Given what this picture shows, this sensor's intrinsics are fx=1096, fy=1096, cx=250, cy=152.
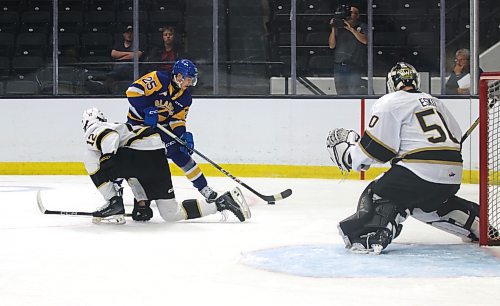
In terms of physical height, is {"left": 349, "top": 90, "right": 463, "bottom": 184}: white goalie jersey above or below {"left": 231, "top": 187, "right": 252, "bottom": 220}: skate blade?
above

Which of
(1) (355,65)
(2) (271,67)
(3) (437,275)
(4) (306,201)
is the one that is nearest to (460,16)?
(1) (355,65)

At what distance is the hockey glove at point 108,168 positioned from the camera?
5520 mm

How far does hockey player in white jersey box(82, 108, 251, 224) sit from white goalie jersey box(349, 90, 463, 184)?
4.54 feet

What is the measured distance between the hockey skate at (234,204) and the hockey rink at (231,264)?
0.05 m

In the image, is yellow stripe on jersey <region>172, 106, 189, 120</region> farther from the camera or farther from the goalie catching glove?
the camera

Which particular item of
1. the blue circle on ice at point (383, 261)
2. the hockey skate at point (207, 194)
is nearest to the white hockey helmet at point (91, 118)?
the hockey skate at point (207, 194)

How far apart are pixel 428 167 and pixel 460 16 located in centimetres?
463

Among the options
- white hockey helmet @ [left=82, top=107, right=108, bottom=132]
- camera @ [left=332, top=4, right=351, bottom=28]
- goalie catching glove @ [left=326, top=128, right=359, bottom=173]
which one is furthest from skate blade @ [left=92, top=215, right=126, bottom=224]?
camera @ [left=332, top=4, right=351, bottom=28]

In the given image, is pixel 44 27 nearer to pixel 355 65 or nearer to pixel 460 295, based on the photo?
pixel 355 65

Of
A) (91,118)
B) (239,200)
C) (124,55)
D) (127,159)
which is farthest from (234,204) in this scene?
(124,55)

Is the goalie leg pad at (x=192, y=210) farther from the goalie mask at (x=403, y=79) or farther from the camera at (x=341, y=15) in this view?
the camera at (x=341, y=15)

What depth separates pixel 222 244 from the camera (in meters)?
4.78

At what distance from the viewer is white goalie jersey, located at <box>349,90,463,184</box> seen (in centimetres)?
434

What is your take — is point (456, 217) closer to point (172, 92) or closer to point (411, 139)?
point (411, 139)
